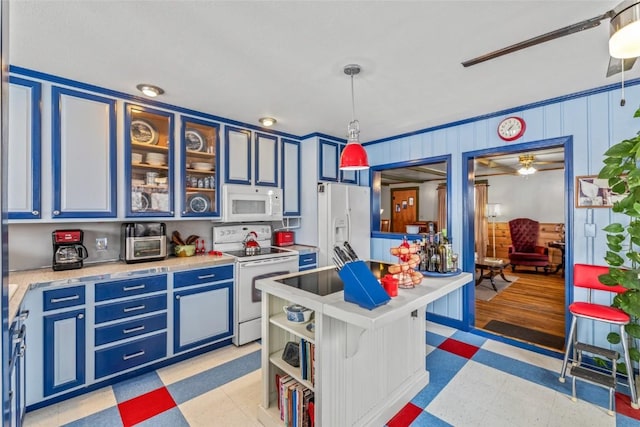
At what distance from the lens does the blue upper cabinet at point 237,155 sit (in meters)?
3.28

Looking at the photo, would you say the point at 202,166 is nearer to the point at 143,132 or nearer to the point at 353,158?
the point at 143,132

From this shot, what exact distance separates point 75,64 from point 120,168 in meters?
0.83

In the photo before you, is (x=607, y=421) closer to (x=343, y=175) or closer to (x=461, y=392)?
(x=461, y=392)

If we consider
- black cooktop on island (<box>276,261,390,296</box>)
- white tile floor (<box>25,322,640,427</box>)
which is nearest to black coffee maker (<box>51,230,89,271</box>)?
white tile floor (<box>25,322,640,427</box>)

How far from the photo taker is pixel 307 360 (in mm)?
1678

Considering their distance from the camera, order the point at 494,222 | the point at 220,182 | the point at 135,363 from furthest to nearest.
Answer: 1. the point at 494,222
2. the point at 220,182
3. the point at 135,363

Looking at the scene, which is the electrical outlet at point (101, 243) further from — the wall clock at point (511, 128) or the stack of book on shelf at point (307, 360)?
the wall clock at point (511, 128)

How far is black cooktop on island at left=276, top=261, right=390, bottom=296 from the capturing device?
5.61 feet

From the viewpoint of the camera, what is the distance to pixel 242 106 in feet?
9.60

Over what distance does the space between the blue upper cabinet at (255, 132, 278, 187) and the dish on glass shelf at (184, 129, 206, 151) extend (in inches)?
25.1

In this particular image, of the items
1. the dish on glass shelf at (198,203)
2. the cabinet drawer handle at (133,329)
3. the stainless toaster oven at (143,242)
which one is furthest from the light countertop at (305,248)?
the cabinet drawer handle at (133,329)

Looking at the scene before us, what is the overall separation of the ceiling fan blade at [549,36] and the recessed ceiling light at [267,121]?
6.77ft

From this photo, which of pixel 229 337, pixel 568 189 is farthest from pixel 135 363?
pixel 568 189

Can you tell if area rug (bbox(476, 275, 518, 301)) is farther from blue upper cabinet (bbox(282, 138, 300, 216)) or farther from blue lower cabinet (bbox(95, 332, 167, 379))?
blue lower cabinet (bbox(95, 332, 167, 379))
